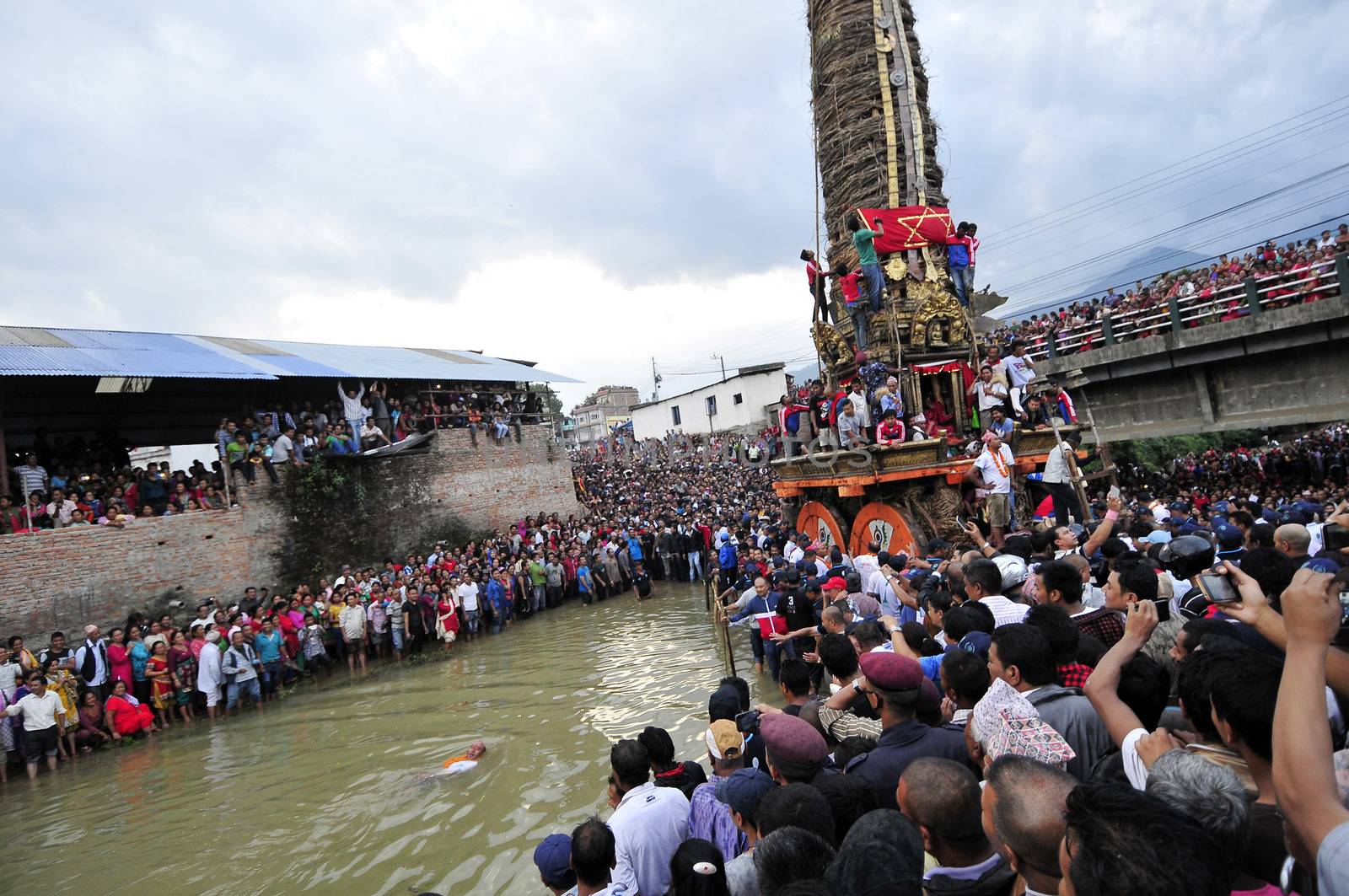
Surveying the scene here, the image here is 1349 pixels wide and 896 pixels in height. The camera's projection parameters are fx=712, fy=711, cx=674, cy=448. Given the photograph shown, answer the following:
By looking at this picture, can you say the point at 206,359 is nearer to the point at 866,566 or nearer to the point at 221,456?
the point at 221,456

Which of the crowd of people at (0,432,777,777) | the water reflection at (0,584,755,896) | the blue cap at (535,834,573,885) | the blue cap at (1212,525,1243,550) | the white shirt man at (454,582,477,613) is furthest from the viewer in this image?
the white shirt man at (454,582,477,613)

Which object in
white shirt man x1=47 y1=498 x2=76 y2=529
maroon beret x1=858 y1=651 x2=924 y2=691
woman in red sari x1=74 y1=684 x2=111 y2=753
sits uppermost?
white shirt man x1=47 y1=498 x2=76 y2=529

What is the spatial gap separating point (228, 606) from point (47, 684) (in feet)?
18.9

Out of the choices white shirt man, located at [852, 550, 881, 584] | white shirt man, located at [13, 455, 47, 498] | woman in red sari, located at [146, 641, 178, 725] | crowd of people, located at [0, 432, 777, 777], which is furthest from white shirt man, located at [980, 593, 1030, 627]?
white shirt man, located at [13, 455, 47, 498]

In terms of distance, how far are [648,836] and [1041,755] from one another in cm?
183

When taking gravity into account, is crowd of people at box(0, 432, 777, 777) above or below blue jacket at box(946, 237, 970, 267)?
below

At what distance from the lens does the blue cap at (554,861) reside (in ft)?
11.2

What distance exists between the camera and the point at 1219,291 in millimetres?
14461

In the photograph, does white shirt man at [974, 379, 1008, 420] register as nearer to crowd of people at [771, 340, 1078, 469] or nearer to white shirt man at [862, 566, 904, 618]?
crowd of people at [771, 340, 1078, 469]

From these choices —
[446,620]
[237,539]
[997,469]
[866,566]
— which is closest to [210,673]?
[446,620]

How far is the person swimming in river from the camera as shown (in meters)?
7.50

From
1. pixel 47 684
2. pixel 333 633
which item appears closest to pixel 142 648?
pixel 47 684

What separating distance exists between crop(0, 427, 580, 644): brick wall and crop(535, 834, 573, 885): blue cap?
13.9 m

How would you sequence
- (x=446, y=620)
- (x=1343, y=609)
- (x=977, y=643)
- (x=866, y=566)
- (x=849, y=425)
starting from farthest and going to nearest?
(x=446, y=620) < (x=849, y=425) < (x=866, y=566) < (x=977, y=643) < (x=1343, y=609)
